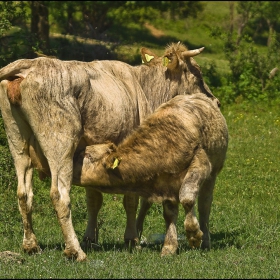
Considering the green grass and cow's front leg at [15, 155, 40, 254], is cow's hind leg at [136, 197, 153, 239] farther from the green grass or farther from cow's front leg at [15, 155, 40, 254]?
cow's front leg at [15, 155, 40, 254]

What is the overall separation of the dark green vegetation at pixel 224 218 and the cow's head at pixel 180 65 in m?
1.94

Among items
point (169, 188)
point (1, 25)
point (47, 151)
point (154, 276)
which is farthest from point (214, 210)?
point (1, 25)

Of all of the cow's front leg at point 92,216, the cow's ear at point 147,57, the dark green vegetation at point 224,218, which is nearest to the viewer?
the dark green vegetation at point 224,218

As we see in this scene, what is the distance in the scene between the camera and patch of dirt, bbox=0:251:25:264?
28.9ft

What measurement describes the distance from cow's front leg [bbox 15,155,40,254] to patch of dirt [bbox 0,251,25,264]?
57 centimetres

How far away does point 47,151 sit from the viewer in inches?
366

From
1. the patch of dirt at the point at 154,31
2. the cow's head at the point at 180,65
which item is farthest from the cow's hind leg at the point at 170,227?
the patch of dirt at the point at 154,31

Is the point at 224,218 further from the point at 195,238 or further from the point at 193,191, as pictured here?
the point at 193,191

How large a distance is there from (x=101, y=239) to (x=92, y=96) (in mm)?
2254

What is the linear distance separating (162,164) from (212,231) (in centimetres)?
233

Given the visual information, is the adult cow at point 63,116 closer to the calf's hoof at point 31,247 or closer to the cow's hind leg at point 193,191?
the calf's hoof at point 31,247

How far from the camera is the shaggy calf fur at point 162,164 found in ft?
30.7

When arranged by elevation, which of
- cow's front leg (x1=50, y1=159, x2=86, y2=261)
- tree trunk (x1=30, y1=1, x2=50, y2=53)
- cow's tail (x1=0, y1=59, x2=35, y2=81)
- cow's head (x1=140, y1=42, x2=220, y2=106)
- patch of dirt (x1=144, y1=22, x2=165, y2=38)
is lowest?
patch of dirt (x1=144, y1=22, x2=165, y2=38)

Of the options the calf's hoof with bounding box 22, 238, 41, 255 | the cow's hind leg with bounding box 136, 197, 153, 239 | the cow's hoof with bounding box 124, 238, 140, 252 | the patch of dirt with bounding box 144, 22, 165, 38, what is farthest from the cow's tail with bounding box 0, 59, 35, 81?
the patch of dirt with bounding box 144, 22, 165, 38
